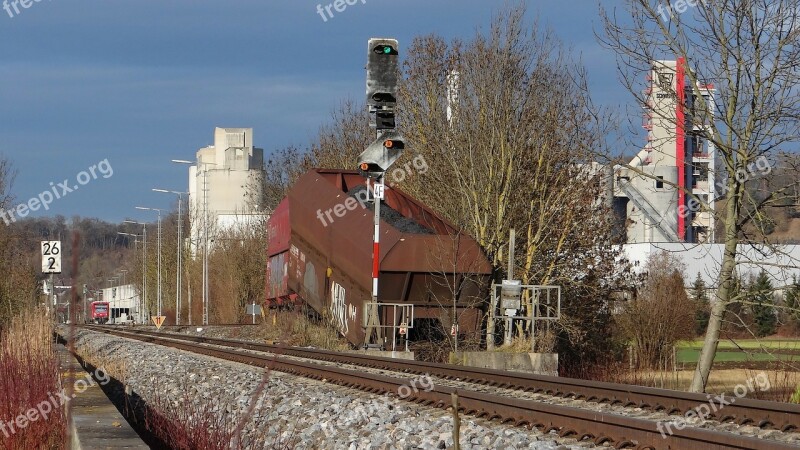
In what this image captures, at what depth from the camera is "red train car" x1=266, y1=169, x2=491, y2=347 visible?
2247 cm

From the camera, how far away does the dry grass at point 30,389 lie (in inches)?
352

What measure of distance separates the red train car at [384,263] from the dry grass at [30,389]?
8.94 m

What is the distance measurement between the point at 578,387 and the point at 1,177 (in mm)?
24908

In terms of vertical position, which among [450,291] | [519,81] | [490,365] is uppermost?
[519,81]

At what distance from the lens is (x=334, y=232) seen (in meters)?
23.7

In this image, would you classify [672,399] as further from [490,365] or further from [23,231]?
[23,231]

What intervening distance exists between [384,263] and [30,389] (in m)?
12.4

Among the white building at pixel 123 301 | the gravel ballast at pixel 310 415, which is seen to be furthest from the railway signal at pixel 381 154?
the white building at pixel 123 301

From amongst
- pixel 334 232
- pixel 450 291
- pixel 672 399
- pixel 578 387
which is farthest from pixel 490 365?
pixel 672 399

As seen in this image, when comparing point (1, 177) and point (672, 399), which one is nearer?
point (672, 399)

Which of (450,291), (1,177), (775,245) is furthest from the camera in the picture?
(1,177)

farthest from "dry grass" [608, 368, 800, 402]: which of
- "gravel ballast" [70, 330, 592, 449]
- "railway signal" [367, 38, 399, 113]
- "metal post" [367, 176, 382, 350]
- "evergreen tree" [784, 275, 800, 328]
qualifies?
"railway signal" [367, 38, 399, 113]

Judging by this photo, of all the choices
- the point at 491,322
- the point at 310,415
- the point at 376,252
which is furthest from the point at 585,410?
the point at 491,322

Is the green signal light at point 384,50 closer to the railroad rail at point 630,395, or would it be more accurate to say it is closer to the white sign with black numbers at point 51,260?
the railroad rail at point 630,395
